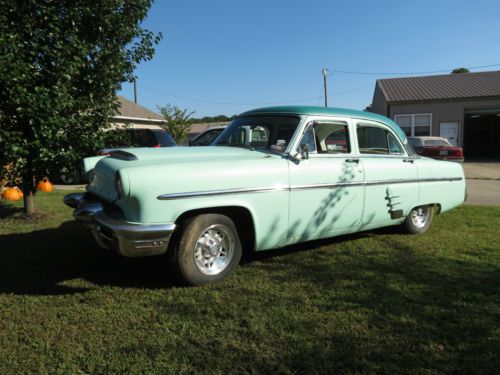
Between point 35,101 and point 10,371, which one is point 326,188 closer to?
point 10,371

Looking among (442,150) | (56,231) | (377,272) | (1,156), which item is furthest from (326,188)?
(442,150)

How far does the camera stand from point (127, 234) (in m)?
3.41

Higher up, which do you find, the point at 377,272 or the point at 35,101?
the point at 35,101

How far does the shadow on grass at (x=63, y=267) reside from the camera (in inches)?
159

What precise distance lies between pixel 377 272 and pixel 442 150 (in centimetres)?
1188

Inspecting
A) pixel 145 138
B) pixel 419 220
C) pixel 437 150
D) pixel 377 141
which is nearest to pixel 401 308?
pixel 377 141

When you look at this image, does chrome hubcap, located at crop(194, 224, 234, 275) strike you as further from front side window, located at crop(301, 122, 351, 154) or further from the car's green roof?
the car's green roof

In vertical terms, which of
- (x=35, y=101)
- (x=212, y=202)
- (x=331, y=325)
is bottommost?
(x=331, y=325)

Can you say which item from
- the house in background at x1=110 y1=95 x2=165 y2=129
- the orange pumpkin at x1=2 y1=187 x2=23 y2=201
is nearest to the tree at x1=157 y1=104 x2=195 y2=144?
the house in background at x1=110 y1=95 x2=165 y2=129

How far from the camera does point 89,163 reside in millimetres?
4766

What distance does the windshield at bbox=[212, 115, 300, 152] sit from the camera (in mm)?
4582

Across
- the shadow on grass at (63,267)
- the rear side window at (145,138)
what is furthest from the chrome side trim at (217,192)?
the rear side window at (145,138)

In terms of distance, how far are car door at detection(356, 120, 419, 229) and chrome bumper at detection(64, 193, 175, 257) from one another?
2.59 meters

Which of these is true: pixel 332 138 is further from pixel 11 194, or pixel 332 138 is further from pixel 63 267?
pixel 11 194
